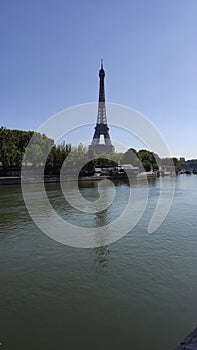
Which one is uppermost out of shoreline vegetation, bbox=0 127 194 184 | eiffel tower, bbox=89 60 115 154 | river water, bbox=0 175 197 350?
eiffel tower, bbox=89 60 115 154

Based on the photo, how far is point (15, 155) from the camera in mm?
42469

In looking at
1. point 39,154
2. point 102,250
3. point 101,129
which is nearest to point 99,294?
point 102,250

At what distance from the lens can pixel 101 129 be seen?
73.1m

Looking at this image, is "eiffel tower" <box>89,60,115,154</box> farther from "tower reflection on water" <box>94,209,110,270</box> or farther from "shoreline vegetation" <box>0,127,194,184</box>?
"tower reflection on water" <box>94,209,110,270</box>

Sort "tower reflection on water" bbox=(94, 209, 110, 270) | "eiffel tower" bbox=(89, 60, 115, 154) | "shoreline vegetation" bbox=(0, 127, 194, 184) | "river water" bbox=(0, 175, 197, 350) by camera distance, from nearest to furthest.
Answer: "river water" bbox=(0, 175, 197, 350)
"tower reflection on water" bbox=(94, 209, 110, 270)
"shoreline vegetation" bbox=(0, 127, 194, 184)
"eiffel tower" bbox=(89, 60, 115, 154)

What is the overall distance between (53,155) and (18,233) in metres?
36.3

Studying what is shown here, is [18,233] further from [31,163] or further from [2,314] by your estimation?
[31,163]

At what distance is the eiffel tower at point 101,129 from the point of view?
73250mm

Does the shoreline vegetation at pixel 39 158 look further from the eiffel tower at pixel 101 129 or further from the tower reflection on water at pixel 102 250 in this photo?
the tower reflection on water at pixel 102 250

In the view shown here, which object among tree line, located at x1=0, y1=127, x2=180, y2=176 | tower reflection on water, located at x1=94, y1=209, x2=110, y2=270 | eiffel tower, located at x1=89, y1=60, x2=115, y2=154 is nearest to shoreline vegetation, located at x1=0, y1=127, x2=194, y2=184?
tree line, located at x1=0, y1=127, x2=180, y2=176

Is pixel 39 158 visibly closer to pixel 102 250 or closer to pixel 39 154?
pixel 39 154

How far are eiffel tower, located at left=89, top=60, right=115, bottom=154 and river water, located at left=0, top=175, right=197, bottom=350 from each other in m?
63.0

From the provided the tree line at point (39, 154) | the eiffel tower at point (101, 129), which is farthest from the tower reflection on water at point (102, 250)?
the eiffel tower at point (101, 129)

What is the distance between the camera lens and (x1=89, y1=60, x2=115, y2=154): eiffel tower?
240 feet
